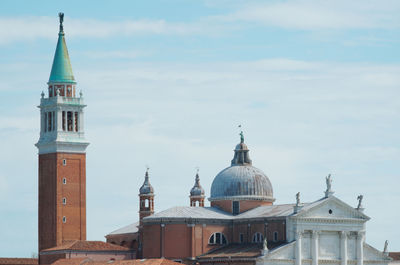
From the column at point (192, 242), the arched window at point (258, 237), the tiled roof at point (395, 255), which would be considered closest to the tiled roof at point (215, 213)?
the column at point (192, 242)

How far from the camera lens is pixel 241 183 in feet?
405

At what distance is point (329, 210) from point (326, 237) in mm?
2396

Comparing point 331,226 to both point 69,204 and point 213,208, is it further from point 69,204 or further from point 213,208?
point 69,204

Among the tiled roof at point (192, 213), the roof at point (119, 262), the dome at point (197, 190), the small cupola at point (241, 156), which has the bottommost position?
the roof at point (119, 262)

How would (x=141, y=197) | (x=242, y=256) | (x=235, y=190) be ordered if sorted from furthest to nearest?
(x=141, y=197), (x=235, y=190), (x=242, y=256)

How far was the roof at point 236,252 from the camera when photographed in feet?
376

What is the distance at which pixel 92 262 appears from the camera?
11844 centimetres

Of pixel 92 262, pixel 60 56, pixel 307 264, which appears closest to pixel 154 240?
pixel 92 262

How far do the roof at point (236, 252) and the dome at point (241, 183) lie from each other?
215 inches

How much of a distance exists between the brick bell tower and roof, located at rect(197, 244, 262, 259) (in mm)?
15781

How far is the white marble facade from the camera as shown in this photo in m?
115

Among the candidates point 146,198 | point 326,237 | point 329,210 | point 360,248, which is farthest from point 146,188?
point 360,248

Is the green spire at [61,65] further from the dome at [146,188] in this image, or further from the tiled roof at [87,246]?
the tiled roof at [87,246]

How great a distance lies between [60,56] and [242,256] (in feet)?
96.4
